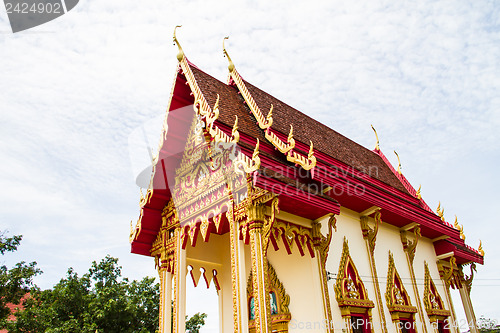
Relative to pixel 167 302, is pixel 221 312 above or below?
below

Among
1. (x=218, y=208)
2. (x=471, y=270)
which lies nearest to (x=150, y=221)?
(x=218, y=208)

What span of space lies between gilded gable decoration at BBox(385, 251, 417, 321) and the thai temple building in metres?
0.02

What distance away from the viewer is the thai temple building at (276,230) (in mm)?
5922

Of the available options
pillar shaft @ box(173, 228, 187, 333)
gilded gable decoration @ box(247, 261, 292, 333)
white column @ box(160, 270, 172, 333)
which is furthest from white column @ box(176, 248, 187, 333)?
gilded gable decoration @ box(247, 261, 292, 333)

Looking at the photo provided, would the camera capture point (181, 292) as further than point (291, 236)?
Yes

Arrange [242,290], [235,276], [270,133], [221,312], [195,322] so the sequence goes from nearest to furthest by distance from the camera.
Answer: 1. [242,290]
2. [235,276]
3. [270,133]
4. [221,312]
5. [195,322]

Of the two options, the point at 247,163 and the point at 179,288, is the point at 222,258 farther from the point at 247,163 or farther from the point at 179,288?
the point at 247,163

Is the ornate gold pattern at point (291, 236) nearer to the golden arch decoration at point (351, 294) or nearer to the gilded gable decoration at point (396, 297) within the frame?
the golden arch decoration at point (351, 294)

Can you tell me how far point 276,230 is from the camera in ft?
19.6

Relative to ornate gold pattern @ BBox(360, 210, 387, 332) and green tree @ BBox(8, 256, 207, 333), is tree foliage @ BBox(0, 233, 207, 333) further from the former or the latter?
ornate gold pattern @ BBox(360, 210, 387, 332)

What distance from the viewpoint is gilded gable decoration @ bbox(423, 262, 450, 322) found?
8.43 meters

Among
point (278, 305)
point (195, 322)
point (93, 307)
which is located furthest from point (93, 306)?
point (278, 305)

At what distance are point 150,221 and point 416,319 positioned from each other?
17.5ft

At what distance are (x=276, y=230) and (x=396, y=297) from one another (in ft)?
10.3
